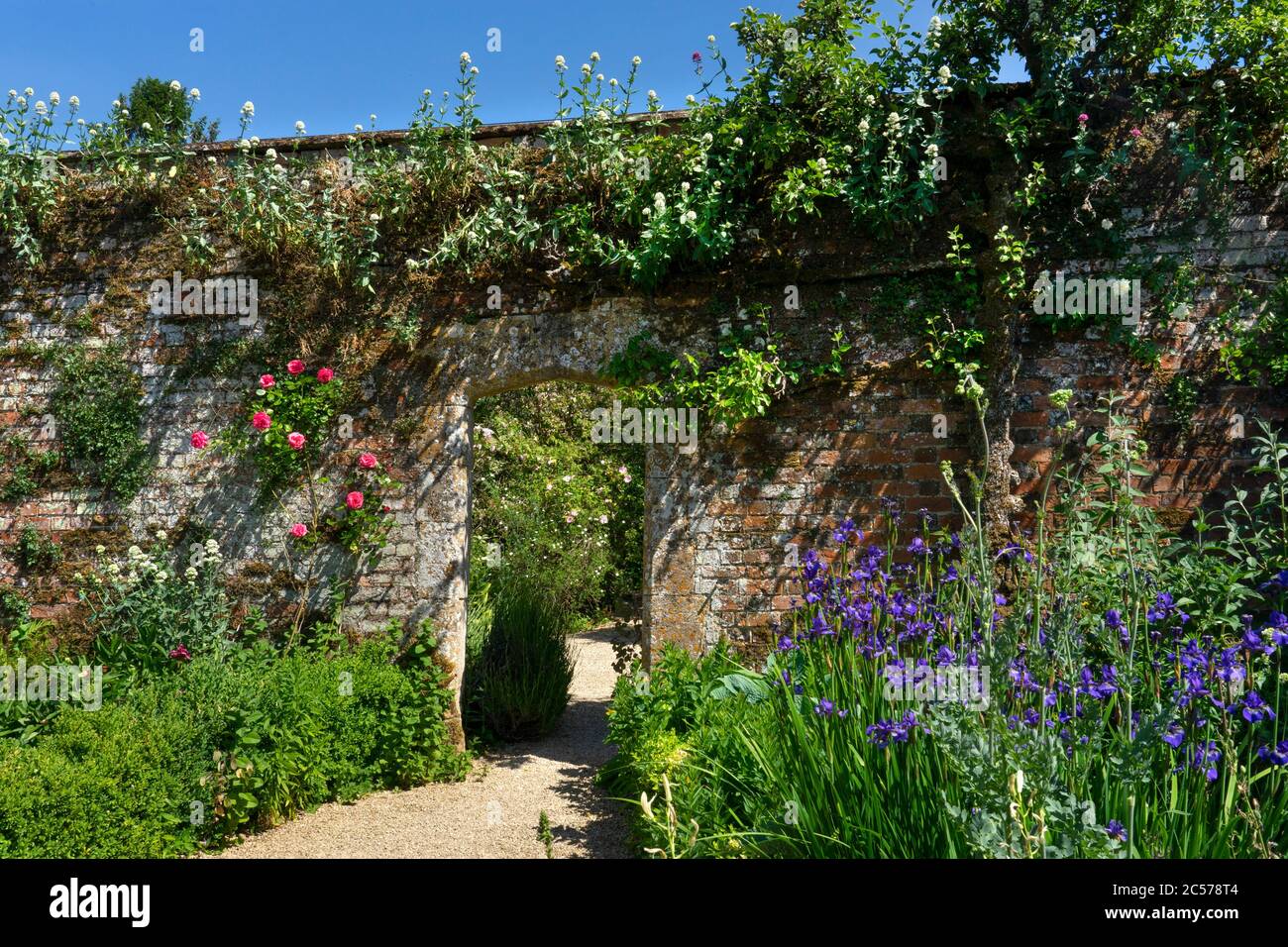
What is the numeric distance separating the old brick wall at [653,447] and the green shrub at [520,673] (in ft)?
2.35

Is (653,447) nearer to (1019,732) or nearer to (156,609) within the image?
(156,609)

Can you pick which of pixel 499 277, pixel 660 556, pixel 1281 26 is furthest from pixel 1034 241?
pixel 499 277

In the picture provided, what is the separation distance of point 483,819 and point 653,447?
2.21 metres

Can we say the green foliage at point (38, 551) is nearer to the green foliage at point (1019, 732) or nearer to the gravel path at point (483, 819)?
the gravel path at point (483, 819)

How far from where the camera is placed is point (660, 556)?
513cm

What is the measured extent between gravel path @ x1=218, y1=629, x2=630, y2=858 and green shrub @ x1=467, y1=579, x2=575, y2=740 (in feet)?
0.89

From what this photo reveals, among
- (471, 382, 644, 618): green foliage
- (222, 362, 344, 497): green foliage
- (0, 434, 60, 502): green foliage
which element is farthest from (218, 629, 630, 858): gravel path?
(471, 382, 644, 618): green foliage

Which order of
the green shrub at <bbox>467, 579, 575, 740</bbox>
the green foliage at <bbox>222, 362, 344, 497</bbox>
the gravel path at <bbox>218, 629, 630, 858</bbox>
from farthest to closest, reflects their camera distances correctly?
the green shrub at <bbox>467, 579, 575, 740</bbox> → the green foliage at <bbox>222, 362, 344, 497</bbox> → the gravel path at <bbox>218, 629, 630, 858</bbox>

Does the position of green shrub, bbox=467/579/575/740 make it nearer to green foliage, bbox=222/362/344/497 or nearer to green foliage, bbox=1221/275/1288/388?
green foliage, bbox=222/362/344/497

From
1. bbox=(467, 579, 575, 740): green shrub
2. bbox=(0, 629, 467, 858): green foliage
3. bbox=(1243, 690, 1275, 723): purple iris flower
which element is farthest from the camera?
bbox=(467, 579, 575, 740): green shrub

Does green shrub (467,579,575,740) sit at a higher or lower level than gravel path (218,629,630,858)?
higher

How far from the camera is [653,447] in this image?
5.16 metres

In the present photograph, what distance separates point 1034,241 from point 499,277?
309 centimetres

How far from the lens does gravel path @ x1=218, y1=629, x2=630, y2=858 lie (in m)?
4.18
